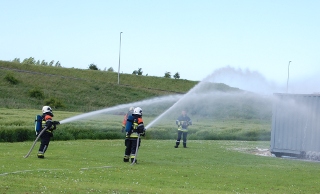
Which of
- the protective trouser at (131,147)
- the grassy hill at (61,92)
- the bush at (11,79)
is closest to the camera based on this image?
the protective trouser at (131,147)

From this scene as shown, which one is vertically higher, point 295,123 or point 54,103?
point 54,103

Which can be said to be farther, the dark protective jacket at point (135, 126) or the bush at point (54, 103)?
the bush at point (54, 103)

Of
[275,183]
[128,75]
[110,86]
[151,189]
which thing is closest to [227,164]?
[275,183]

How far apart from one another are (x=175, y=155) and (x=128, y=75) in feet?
267

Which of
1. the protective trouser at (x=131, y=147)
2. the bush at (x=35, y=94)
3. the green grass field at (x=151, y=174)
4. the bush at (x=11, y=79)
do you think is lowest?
the green grass field at (x=151, y=174)

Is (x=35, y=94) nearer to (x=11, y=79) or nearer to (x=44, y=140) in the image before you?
(x=11, y=79)

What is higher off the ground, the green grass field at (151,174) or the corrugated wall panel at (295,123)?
the corrugated wall panel at (295,123)

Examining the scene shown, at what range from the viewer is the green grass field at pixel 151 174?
14.8 metres

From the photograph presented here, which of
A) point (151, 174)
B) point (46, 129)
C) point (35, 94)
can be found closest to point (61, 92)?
point (35, 94)

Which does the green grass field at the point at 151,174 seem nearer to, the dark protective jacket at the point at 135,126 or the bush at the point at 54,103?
the dark protective jacket at the point at 135,126

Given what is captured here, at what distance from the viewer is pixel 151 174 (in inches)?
725

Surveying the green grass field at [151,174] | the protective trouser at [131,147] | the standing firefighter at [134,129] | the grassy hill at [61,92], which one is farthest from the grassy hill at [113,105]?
the standing firefighter at [134,129]

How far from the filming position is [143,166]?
2103 centimetres

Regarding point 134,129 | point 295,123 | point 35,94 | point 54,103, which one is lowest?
point 134,129
